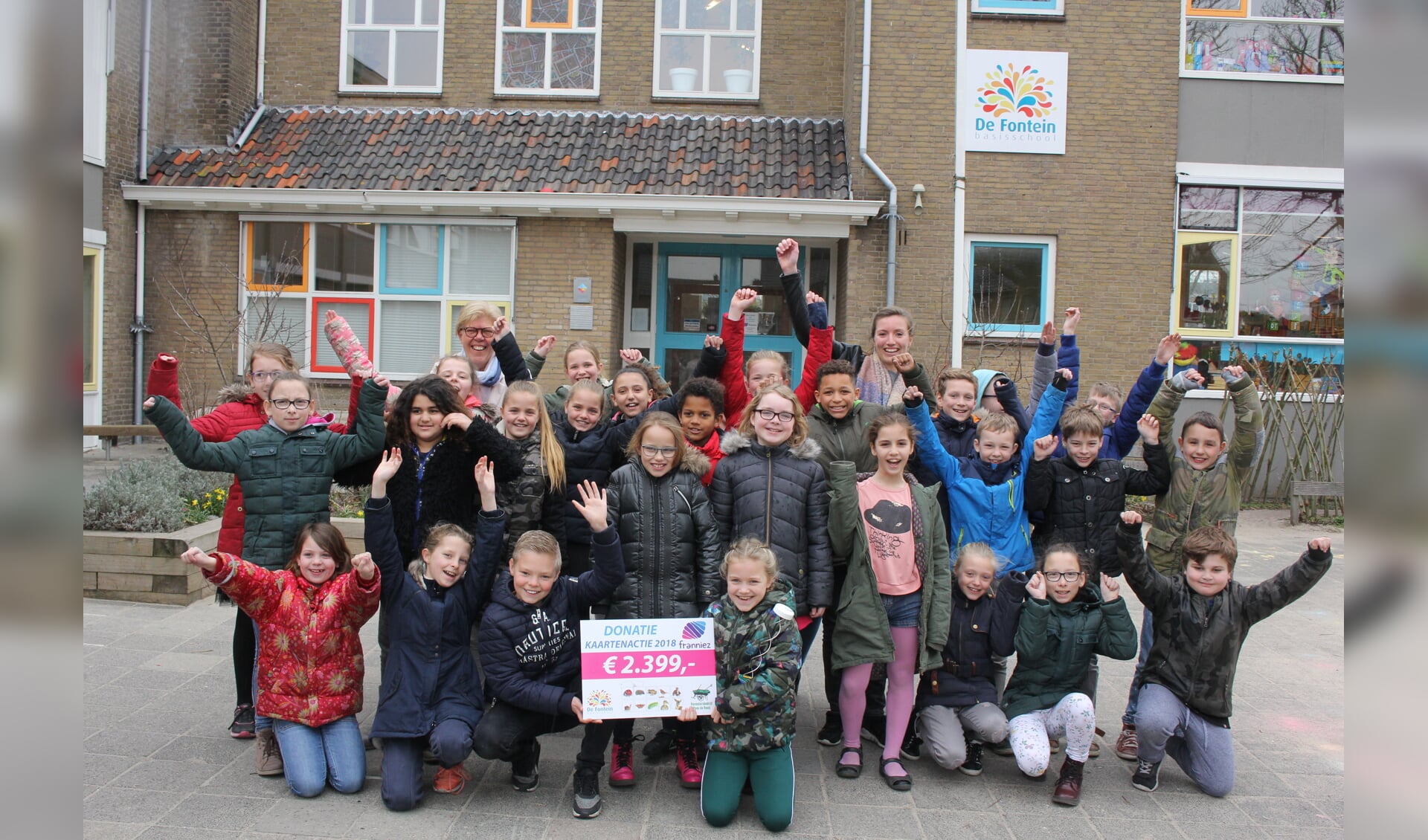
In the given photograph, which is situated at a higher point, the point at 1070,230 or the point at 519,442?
the point at 1070,230

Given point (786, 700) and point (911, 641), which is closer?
point (786, 700)

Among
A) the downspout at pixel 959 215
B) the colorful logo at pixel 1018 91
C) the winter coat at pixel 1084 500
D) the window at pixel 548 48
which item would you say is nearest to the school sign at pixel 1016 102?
the colorful logo at pixel 1018 91

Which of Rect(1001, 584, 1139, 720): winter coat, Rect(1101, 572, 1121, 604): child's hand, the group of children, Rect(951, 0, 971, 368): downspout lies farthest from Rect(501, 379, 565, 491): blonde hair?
Rect(951, 0, 971, 368): downspout

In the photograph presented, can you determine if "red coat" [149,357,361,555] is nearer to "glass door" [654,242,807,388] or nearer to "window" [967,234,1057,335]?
"glass door" [654,242,807,388]

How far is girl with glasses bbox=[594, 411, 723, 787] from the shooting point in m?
4.34

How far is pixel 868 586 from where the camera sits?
4.52m

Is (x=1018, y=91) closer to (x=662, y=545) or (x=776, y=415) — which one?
(x=776, y=415)

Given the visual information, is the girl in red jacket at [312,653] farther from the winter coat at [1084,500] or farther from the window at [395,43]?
the window at [395,43]

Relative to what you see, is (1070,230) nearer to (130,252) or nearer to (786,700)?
(786,700)

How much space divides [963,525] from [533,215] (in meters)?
9.66

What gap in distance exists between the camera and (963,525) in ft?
16.2

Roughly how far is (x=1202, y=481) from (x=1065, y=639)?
1315 mm
